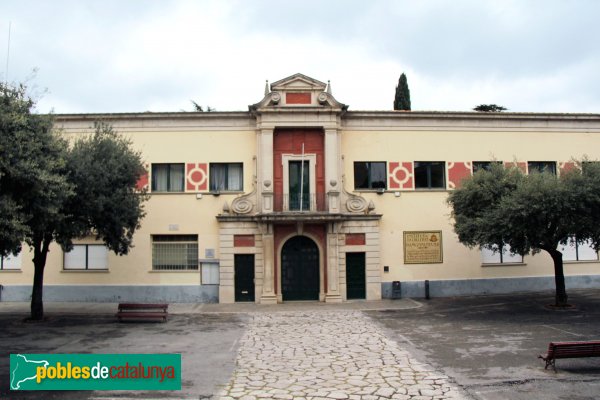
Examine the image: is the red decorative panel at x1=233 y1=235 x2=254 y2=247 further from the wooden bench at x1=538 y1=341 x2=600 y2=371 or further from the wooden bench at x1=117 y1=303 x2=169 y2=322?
the wooden bench at x1=538 y1=341 x2=600 y2=371

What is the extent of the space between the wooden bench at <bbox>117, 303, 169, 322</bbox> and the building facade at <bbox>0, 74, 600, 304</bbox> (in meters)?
4.72

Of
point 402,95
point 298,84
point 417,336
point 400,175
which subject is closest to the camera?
point 417,336

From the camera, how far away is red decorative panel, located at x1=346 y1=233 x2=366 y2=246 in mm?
23141

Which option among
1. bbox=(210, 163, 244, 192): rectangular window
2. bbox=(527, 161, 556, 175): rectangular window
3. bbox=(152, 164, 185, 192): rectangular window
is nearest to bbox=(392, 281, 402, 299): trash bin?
bbox=(210, 163, 244, 192): rectangular window

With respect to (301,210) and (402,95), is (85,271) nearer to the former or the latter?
(301,210)

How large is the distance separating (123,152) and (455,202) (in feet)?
42.0

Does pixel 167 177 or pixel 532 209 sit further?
pixel 167 177

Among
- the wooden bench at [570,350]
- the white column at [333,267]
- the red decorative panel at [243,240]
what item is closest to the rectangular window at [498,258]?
the white column at [333,267]

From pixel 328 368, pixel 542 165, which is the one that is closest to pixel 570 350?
pixel 328 368

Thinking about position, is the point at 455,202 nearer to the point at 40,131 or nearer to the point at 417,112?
the point at 417,112

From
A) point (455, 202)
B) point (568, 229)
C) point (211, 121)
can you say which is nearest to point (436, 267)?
point (455, 202)

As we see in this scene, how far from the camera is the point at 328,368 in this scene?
35.8 ft

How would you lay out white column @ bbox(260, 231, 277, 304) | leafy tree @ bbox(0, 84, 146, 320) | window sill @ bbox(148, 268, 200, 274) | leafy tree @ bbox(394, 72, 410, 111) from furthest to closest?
leafy tree @ bbox(394, 72, 410, 111)
window sill @ bbox(148, 268, 200, 274)
white column @ bbox(260, 231, 277, 304)
leafy tree @ bbox(0, 84, 146, 320)

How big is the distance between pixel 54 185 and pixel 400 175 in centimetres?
1618
